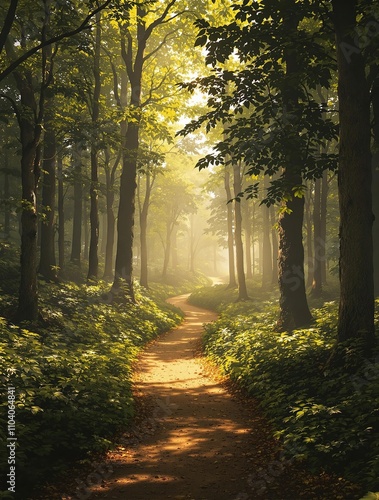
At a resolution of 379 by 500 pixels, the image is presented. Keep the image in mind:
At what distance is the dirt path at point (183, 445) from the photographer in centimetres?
523

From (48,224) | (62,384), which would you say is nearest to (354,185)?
(62,384)

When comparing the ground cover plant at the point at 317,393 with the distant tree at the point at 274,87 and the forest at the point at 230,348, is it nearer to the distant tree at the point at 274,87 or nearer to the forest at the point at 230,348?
the forest at the point at 230,348

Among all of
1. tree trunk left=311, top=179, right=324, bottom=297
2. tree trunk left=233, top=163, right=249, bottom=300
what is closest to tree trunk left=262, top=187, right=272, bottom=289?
tree trunk left=233, top=163, right=249, bottom=300

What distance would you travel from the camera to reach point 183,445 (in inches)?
262

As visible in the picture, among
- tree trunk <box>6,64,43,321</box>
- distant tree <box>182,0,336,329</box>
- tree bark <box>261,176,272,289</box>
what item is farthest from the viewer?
tree bark <box>261,176,272,289</box>

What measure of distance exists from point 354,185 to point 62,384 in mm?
6515

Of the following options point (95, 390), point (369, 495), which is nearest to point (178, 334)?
point (95, 390)

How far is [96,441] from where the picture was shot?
20.3ft

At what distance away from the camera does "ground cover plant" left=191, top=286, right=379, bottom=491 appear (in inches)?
202

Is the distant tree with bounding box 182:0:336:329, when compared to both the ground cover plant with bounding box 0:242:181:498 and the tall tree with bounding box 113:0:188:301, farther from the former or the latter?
the tall tree with bounding box 113:0:188:301

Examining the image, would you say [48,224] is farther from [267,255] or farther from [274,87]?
[267,255]

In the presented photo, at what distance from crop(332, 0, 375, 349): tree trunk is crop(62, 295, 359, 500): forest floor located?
9.25ft

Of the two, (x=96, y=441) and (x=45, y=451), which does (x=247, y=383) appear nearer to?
(x=96, y=441)

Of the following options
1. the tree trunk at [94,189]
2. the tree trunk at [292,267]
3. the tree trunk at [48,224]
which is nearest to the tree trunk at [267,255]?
the tree trunk at [94,189]
